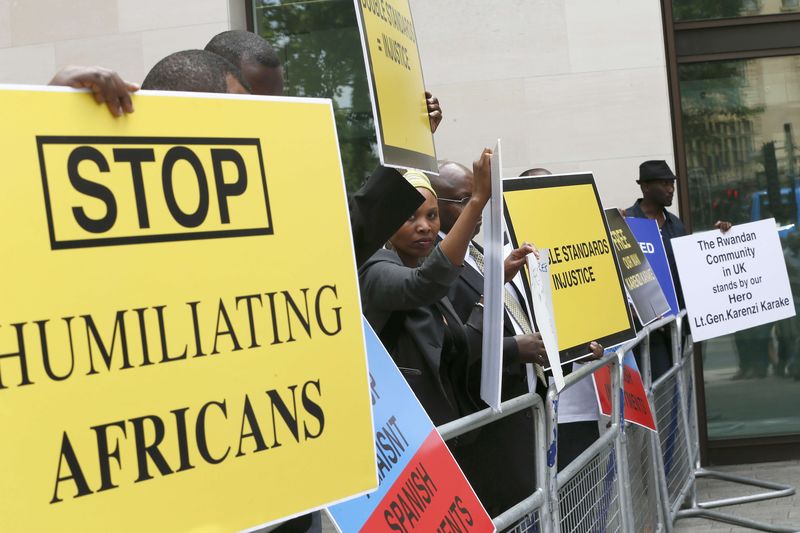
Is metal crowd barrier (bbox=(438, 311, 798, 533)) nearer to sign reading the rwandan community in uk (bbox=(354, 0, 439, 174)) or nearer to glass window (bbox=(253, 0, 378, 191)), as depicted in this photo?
sign reading the rwandan community in uk (bbox=(354, 0, 439, 174))

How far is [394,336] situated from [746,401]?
5767 millimetres

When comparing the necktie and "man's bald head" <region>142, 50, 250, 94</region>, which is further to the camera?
the necktie

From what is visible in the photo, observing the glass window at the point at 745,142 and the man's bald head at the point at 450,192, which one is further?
the glass window at the point at 745,142

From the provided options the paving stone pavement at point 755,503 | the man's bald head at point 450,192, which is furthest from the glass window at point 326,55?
the man's bald head at point 450,192

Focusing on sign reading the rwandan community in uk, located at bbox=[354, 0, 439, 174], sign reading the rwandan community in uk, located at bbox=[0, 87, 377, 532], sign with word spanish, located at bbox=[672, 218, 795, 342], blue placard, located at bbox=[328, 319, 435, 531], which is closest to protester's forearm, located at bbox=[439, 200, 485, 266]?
sign reading the rwandan community in uk, located at bbox=[354, 0, 439, 174]

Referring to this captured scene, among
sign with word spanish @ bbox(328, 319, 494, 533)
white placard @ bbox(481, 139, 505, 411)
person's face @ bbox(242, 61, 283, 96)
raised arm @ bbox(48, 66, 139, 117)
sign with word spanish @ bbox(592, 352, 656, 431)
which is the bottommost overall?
sign with word spanish @ bbox(592, 352, 656, 431)

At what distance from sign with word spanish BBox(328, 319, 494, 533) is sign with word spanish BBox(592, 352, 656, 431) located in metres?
2.09

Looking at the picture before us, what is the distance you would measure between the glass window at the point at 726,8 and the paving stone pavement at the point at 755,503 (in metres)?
3.30

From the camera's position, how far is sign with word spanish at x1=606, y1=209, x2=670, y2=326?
18.4ft

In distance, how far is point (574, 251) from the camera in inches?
165

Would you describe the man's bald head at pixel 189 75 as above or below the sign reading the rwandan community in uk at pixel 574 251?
above

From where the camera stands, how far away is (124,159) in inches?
66.8

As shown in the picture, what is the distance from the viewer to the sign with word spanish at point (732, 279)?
673 cm

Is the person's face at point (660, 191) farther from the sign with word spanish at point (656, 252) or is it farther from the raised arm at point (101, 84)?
the raised arm at point (101, 84)
